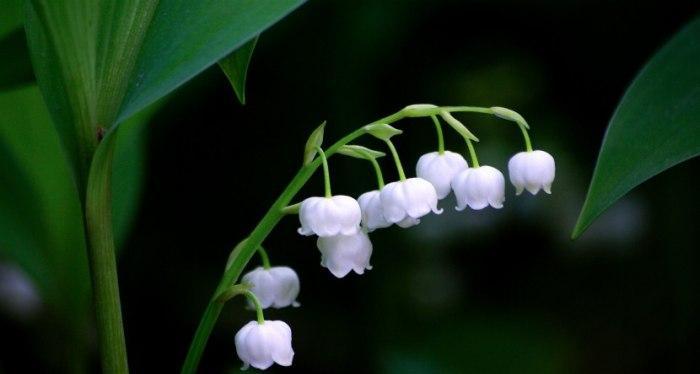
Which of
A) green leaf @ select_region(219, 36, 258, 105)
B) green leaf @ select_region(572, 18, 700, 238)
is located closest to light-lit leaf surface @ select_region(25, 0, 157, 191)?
green leaf @ select_region(219, 36, 258, 105)

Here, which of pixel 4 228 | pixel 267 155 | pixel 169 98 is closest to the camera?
pixel 4 228

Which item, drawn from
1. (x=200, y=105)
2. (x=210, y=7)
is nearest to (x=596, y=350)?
(x=200, y=105)

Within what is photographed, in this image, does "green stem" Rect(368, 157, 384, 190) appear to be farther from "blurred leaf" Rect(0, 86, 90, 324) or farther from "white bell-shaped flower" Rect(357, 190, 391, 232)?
"blurred leaf" Rect(0, 86, 90, 324)

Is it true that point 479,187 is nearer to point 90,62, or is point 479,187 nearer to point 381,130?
point 381,130

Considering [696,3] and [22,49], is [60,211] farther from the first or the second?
[696,3]

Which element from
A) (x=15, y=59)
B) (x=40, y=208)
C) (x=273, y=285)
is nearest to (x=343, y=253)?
(x=273, y=285)

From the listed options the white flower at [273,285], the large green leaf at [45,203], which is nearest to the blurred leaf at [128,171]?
the large green leaf at [45,203]

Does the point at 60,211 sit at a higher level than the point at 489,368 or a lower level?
higher
